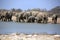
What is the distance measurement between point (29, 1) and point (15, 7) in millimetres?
305

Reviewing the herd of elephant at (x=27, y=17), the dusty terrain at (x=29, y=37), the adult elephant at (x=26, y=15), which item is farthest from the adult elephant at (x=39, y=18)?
the dusty terrain at (x=29, y=37)

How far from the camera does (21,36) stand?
10.0 feet

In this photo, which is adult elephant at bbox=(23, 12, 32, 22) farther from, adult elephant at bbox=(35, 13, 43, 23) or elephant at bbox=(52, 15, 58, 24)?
elephant at bbox=(52, 15, 58, 24)

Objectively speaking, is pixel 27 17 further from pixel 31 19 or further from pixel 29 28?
pixel 29 28

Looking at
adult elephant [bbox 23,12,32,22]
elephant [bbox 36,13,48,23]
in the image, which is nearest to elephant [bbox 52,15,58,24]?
elephant [bbox 36,13,48,23]

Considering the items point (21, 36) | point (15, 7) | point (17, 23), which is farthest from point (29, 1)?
point (21, 36)

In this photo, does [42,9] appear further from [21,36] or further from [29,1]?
[21,36]

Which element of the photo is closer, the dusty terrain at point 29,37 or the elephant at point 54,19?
the dusty terrain at point 29,37

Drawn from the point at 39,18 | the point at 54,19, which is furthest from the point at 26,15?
the point at 54,19

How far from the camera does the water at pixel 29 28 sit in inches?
121

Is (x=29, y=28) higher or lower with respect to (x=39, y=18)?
lower

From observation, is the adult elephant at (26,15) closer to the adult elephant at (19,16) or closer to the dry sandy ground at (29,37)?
the adult elephant at (19,16)

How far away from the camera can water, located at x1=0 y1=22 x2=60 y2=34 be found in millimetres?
3084

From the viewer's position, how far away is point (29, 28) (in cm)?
309
